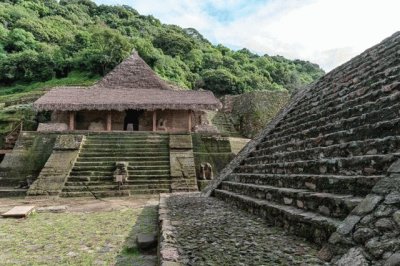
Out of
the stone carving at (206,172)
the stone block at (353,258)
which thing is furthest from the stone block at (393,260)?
the stone carving at (206,172)

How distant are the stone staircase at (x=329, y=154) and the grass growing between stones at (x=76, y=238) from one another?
2014 mm

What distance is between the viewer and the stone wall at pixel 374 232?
7.22 feet

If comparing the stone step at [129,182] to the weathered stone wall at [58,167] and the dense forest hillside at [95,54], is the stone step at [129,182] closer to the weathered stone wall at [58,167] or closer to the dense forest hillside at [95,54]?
the weathered stone wall at [58,167]

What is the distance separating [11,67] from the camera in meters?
32.8

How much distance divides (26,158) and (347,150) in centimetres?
1197

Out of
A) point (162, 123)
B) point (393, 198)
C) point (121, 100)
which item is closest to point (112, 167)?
point (121, 100)

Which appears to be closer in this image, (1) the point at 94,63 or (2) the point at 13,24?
(1) the point at 94,63

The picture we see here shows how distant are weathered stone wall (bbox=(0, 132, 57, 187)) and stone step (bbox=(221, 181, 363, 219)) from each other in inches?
388

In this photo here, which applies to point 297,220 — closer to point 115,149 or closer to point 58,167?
point 58,167

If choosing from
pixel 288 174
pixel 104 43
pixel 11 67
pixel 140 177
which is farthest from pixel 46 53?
pixel 288 174

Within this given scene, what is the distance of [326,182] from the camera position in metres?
3.84

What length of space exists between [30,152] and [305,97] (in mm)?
10420

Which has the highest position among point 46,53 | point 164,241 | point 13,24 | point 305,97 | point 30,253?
point 13,24

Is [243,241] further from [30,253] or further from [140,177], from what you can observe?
[140,177]
